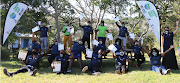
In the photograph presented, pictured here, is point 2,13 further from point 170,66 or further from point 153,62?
point 170,66

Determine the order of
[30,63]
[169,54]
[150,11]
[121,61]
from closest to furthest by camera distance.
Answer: [150,11] < [30,63] < [121,61] < [169,54]

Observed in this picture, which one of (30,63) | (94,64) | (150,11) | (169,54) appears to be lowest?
(94,64)

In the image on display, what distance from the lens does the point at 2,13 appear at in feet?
33.8

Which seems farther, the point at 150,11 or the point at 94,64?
the point at 94,64

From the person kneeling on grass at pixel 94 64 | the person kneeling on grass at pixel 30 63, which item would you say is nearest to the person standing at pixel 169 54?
the person kneeling on grass at pixel 94 64

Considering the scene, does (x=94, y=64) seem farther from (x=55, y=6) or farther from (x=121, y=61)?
(x=55, y=6)

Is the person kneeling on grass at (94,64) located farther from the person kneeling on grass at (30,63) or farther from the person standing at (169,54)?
the person standing at (169,54)

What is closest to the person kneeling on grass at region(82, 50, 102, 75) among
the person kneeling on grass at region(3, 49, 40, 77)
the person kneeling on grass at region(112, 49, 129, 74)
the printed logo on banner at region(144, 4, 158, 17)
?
the person kneeling on grass at region(112, 49, 129, 74)

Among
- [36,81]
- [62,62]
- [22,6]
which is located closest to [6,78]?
[36,81]

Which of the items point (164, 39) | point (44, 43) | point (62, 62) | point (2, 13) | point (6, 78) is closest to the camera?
point (6, 78)

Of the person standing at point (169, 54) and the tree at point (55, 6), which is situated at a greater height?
the tree at point (55, 6)

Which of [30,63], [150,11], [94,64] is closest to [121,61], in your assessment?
[94,64]

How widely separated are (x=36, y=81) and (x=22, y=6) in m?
3.68

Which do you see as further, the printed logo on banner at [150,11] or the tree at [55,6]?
the tree at [55,6]
